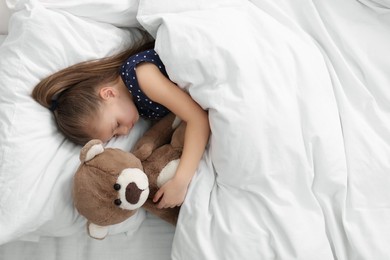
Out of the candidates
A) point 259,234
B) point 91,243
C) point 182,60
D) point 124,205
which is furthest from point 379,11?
point 91,243

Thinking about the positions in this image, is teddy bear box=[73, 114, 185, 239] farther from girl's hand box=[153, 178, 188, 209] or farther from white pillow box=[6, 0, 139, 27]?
white pillow box=[6, 0, 139, 27]

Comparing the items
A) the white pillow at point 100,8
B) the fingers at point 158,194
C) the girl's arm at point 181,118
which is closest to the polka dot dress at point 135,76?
the girl's arm at point 181,118

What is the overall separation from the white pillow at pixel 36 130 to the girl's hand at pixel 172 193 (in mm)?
114

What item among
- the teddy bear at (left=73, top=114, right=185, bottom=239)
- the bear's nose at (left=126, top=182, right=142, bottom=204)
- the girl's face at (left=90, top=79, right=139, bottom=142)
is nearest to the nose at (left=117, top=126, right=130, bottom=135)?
the girl's face at (left=90, top=79, right=139, bottom=142)

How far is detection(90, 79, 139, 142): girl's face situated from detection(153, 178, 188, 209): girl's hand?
184 millimetres

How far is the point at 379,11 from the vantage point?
1101 millimetres

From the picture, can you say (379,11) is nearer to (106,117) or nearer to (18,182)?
(106,117)

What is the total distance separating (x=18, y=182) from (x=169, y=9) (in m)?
0.52

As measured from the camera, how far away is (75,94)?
3.34 feet

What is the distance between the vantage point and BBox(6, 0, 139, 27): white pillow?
3.45 ft

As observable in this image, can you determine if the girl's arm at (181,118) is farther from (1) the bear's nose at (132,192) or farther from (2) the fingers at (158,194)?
(1) the bear's nose at (132,192)

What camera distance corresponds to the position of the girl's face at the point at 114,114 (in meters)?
1.01

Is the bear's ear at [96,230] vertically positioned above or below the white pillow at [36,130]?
below

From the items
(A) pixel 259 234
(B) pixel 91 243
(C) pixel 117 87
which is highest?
(C) pixel 117 87
